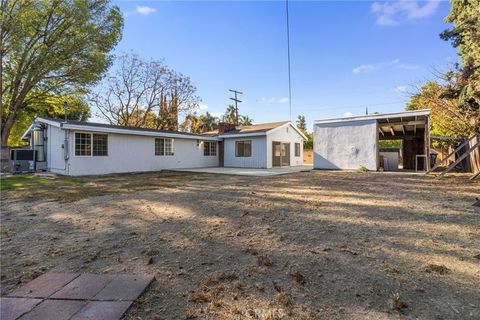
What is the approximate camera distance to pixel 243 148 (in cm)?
1880

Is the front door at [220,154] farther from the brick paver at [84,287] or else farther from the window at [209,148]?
the brick paver at [84,287]

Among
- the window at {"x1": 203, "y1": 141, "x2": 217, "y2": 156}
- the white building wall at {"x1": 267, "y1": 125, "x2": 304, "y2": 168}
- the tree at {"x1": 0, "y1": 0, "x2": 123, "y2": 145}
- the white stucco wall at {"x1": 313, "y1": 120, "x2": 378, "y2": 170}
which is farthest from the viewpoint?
the window at {"x1": 203, "y1": 141, "x2": 217, "y2": 156}

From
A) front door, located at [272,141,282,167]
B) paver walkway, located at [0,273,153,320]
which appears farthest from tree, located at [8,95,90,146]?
paver walkway, located at [0,273,153,320]

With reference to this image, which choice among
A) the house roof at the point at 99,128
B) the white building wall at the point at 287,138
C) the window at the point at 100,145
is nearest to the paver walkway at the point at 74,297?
the house roof at the point at 99,128

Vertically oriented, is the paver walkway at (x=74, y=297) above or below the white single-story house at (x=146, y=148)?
below

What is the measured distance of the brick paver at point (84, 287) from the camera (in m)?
2.17

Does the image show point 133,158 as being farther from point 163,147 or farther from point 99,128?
point 99,128

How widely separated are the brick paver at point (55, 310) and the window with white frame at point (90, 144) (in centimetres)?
1214

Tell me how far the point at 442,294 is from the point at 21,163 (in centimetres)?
1697

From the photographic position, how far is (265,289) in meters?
2.25

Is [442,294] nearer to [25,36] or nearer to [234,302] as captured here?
[234,302]

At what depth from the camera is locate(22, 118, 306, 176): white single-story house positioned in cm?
1256

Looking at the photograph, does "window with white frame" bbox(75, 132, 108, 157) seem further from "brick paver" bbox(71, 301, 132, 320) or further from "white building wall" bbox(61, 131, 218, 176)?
"brick paver" bbox(71, 301, 132, 320)

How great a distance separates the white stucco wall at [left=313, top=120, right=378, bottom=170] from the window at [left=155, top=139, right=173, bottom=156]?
919 cm
